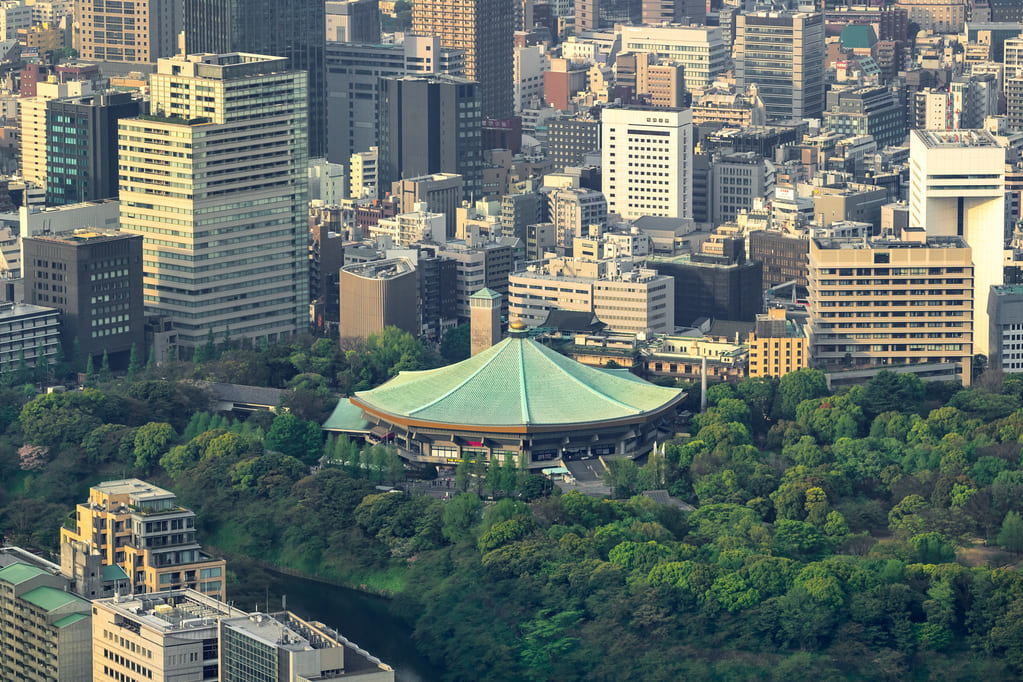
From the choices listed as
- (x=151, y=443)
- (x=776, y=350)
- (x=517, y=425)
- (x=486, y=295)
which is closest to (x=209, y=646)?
(x=151, y=443)

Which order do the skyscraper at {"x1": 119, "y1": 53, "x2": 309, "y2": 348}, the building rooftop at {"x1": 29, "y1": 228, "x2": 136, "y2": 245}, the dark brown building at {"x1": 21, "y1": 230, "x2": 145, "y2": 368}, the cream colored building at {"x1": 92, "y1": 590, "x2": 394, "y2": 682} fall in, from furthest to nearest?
the skyscraper at {"x1": 119, "y1": 53, "x2": 309, "y2": 348} → the building rooftop at {"x1": 29, "y1": 228, "x2": 136, "y2": 245} → the dark brown building at {"x1": 21, "y1": 230, "x2": 145, "y2": 368} → the cream colored building at {"x1": 92, "y1": 590, "x2": 394, "y2": 682}

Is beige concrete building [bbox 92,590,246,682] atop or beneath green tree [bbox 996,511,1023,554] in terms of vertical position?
atop

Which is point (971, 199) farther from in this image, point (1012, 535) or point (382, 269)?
point (1012, 535)

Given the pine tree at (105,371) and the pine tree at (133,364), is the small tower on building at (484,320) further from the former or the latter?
the pine tree at (105,371)

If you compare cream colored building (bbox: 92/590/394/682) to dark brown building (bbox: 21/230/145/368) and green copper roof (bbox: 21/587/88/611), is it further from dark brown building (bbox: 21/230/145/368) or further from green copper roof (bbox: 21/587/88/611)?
dark brown building (bbox: 21/230/145/368)

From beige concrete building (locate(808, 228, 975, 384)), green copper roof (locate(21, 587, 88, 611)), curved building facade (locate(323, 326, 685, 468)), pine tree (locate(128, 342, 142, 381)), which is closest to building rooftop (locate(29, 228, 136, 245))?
pine tree (locate(128, 342, 142, 381))

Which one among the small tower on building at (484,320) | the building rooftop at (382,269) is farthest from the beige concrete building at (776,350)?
the building rooftop at (382,269)
